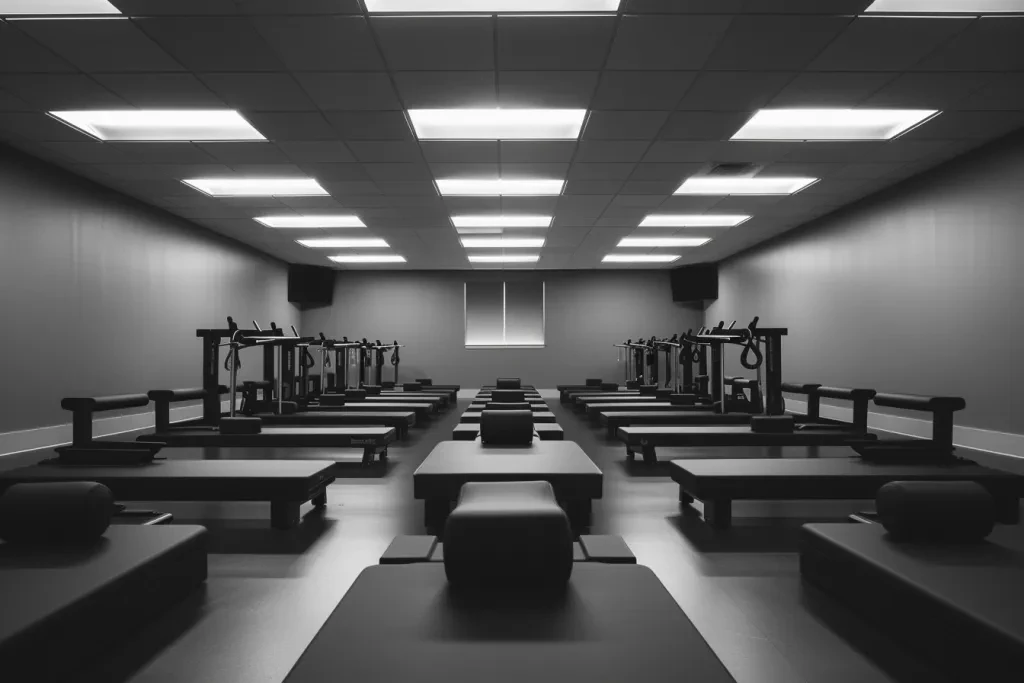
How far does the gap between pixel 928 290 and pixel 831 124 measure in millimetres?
2375

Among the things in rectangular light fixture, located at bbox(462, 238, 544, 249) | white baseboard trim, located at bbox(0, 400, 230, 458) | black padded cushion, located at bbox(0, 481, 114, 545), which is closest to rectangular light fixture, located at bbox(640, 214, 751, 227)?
rectangular light fixture, located at bbox(462, 238, 544, 249)

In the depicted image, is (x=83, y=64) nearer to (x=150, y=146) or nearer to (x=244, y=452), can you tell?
(x=150, y=146)

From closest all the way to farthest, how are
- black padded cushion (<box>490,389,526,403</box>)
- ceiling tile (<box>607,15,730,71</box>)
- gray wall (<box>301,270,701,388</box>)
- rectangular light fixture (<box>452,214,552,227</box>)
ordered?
1. ceiling tile (<box>607,15,730,71</box>)
2. black padded cushion (<box>490,389,526,403</box>)
3. rectangular light fixture (<box>452,214,552,227</box>)
4. gray wall (<box>301,270,701,388</box>)

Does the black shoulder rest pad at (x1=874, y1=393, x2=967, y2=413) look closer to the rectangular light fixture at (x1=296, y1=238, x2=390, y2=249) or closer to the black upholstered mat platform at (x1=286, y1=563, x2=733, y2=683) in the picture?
Answer: the black upholstered mat platform at (x1=286, y1=563, x2=733, y2=683)

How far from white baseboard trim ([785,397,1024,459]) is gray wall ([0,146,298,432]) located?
910 centimetres

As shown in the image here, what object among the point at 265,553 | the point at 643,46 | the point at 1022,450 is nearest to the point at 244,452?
the point at 265,553

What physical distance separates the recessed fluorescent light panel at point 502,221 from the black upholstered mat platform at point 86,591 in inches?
273

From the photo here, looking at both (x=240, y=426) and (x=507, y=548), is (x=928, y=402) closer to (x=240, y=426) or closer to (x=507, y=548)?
(x=507, y=548)

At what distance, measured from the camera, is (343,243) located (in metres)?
10.7

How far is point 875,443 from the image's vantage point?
12.8 ft

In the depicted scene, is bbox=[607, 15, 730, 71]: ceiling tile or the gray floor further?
bbox=[607, 15, 730, 71]: ceiling tile

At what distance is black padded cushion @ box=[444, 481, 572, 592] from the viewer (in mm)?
1638

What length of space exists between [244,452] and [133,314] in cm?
361

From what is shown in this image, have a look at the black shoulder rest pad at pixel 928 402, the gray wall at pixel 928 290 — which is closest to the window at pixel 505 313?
the gray wall at pixel 928 290
